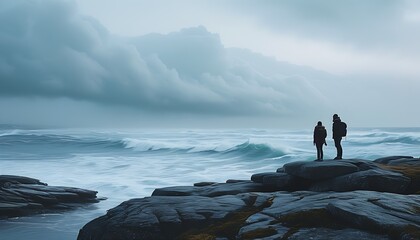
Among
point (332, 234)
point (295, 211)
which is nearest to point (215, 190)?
point (295, 211)

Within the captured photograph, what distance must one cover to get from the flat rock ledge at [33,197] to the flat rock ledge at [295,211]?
8.29m

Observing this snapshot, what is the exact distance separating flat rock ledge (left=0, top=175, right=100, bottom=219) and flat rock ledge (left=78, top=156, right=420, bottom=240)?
326 inches

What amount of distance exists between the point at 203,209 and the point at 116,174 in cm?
2985

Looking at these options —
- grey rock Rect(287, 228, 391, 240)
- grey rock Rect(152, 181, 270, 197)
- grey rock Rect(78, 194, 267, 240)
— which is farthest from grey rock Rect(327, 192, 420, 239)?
grey rock Rect(152, 181, 270, 197)

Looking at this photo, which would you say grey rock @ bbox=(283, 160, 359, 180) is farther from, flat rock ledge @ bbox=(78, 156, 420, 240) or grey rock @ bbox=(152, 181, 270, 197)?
grey rock @ bbox=(152, 181, 270, 197)

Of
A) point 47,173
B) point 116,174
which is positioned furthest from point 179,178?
point 47,173

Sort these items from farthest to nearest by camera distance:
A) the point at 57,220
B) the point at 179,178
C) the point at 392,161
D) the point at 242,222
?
the point at 179,178
the point at 392,161
the point at 57,220
the point at 242,222

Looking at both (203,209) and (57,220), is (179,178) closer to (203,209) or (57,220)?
(57,220)

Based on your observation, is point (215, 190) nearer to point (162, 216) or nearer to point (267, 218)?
point (162, 216)

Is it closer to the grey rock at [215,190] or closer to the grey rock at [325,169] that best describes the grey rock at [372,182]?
the grey rock at [325,169]

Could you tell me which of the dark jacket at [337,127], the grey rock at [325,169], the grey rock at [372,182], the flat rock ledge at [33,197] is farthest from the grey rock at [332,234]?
the flat rock ledge at [33,197]

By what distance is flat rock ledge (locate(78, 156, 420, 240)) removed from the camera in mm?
11328

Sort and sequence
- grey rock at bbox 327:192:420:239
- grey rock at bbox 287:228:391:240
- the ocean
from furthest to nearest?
the ocean, grey rock at bbox 327:192:420:239, grey rock at bbox 287:228:391:240

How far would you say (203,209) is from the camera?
1462 cm
